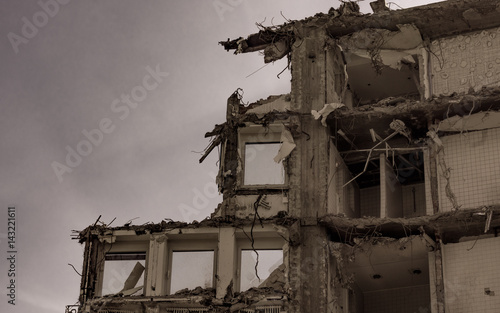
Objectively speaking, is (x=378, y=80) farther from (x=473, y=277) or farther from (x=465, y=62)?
(x=473, y=277)

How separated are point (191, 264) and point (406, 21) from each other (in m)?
12.2

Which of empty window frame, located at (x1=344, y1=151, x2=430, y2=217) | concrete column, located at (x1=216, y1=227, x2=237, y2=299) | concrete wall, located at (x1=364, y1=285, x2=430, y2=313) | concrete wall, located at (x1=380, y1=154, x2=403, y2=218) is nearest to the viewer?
concrete column, located at (x1=216, y1=227, x2=237, y2=299)

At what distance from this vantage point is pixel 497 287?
1302 inches

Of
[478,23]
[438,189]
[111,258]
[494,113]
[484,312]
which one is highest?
[478,23]

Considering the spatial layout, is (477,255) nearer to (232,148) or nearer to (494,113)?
(494,113)

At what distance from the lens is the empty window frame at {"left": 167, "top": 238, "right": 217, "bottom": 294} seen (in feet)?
116

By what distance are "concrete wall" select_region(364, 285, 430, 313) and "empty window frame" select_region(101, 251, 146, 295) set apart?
362 inches

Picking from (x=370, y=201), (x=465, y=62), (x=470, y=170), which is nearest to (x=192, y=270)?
(x=370, y=201)

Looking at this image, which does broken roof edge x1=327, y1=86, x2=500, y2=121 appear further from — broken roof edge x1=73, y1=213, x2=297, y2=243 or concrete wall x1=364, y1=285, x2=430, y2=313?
concrete wall x1=364, y1=285, x2=430, y2=313

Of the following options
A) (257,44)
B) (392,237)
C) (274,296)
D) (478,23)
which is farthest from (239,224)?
(478,23)

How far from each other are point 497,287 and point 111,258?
13.7 meters

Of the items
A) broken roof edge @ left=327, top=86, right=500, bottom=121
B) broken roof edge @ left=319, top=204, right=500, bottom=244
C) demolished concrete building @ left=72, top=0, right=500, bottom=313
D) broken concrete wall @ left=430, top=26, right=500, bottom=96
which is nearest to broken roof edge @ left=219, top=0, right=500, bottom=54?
demolished concrete building @ left=72, top=0, right=500, bottom=313

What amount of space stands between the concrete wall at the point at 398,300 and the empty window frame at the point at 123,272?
920 cm

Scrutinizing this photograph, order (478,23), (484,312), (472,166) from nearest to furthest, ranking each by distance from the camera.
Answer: (484,312) → (472,166) → (478,23)
